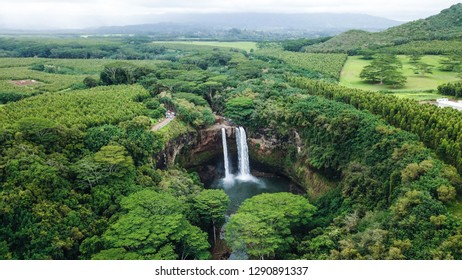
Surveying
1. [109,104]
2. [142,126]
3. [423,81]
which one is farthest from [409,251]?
[423,81]

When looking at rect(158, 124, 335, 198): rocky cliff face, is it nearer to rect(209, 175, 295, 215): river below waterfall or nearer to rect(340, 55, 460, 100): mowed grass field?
rect(209, 175, 295, 215): river below waterfall

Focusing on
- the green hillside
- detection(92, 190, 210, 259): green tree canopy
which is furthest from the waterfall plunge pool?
the green hillside

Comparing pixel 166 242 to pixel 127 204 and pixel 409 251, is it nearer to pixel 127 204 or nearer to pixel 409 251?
pixel 127 204

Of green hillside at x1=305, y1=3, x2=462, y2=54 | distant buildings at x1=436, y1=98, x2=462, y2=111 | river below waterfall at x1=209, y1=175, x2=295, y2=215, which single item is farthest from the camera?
green hillside at x1=305, y1=3, x2=462, y2=54

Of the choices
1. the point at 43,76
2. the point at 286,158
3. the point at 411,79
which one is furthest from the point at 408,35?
the point at 43,76

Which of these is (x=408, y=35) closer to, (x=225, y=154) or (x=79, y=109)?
(x=225, y=154)

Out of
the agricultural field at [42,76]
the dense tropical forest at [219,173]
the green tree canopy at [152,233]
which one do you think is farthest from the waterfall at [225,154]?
the agricultural field at [42,76]
